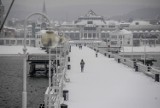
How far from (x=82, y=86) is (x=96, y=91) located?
116 inches

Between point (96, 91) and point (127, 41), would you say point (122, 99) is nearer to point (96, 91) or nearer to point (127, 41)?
point (96, 91)

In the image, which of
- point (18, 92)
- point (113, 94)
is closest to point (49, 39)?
point (113, 94)

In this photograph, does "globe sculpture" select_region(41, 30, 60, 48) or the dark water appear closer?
"globe sculpture" select_region(41, 30, 60, 48)

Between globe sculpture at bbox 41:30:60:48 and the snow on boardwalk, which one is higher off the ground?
globe sculpture at bbox 41:30:60:48

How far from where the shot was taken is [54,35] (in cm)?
1204

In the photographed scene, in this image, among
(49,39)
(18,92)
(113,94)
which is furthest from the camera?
(18,92)

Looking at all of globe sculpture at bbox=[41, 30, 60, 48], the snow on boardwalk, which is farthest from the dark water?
globe sculpture at bbox=[41, 30, 60, 48]

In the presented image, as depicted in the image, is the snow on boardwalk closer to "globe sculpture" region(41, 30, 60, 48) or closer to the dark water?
the dark water

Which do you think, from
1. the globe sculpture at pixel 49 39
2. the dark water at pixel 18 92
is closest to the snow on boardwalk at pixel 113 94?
the dark water at pixel 18 92

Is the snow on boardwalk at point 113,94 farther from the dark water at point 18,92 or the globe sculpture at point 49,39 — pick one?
the globe sculpture at point 49,39

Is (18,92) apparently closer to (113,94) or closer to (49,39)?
(113,94)

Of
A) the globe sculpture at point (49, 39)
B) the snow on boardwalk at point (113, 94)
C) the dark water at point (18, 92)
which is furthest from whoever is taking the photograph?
the dark water at point (18, 92)

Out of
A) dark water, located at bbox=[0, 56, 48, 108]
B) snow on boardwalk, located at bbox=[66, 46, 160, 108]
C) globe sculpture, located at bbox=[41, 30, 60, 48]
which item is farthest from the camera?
dark water, located at bbox=[0, 56, 48, 108]

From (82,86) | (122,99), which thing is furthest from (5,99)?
(122,99)
